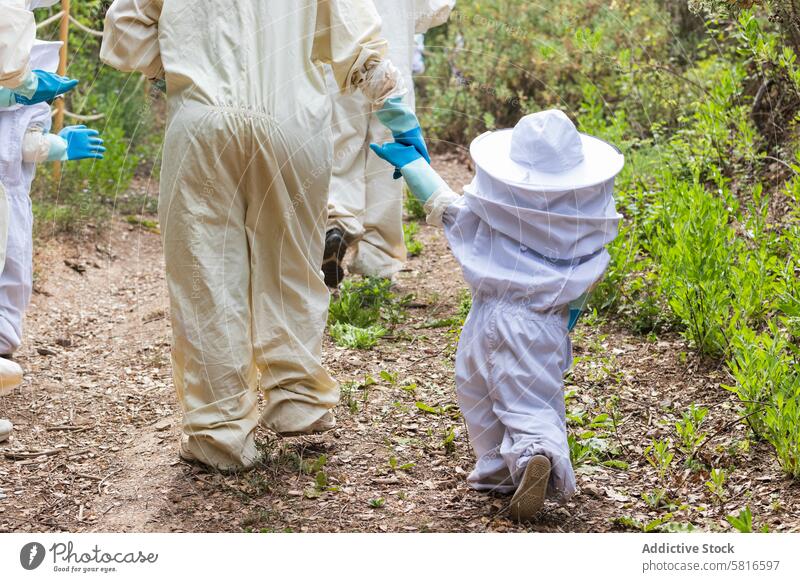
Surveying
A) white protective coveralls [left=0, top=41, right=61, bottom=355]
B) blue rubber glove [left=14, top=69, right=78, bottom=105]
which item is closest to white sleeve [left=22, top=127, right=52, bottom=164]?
white protective coveralls [left=0, top=41, right=61, bottom=355]

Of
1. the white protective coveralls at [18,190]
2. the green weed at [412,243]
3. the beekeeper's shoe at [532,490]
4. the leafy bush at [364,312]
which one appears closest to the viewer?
the beekeeper's shoe at [532,490]

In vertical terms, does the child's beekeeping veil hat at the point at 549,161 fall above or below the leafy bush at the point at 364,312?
above

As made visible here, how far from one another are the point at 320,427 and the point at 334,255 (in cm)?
159

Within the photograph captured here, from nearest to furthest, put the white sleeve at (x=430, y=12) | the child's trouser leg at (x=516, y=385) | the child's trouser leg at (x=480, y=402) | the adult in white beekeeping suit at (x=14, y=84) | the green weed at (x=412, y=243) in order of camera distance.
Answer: the child's trouser leg at (x=516, y=385), the child's trouser leg at (x=480, y=402), the adult in white beekeeping suit at (x=14, y=84), the white sleeve at (x=430, y=12), the green weed at (x=412, y=243)

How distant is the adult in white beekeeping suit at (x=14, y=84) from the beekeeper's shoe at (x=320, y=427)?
107 centimetres

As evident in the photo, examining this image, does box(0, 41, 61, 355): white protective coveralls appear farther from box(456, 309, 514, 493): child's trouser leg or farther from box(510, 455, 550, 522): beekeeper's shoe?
box(510, 455, 550, 522): beekeeper's shoe

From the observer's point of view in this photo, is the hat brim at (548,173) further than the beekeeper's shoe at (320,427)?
No

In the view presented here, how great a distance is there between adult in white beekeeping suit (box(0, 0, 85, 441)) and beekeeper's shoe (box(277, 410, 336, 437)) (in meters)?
1.07

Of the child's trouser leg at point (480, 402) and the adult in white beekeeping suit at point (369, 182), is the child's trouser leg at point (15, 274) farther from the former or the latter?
the child's trouser leg at point (480, 402)

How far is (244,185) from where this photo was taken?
10.8 ft

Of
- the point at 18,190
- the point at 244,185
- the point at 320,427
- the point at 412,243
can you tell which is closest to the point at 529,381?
the point at 320,427

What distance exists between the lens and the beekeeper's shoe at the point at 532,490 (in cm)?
292

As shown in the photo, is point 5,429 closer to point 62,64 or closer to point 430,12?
point 430,12

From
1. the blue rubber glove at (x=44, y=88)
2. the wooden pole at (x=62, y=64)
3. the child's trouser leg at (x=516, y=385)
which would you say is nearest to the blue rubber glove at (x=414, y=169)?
the child's trouser leg at (x=516, y=385)
